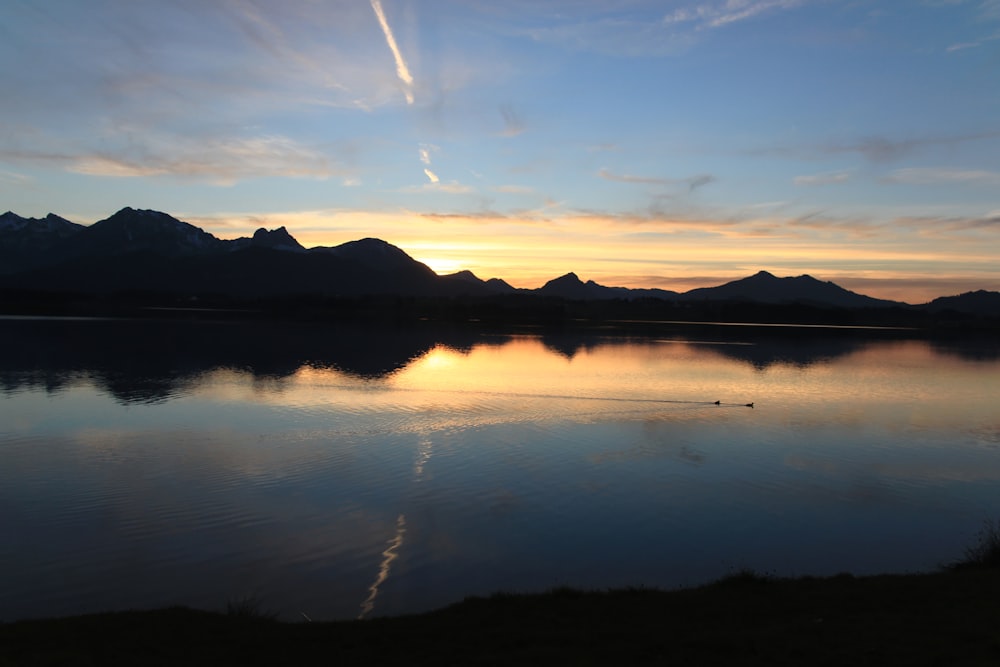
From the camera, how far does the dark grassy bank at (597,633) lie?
8750 mm

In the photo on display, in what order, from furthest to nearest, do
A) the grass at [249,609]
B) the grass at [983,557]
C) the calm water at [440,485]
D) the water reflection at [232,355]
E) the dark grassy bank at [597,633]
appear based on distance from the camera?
the water reflection at [232,355] < the calm water at [440,485] < the grass at [983,557] < the grass at [249,609] < the dark grassy bank at [597,633]

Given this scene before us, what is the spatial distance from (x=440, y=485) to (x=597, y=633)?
11.7m

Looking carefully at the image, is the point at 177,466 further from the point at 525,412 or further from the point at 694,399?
the point at 694,399

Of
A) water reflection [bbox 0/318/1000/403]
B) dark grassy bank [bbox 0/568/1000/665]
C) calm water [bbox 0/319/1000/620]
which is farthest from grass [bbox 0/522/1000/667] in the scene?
water reflection [bbox 0/318/1000/403]

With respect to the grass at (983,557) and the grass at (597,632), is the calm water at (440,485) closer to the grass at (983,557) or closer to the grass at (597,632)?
the grass at (983,557)

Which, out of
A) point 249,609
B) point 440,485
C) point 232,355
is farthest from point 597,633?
point 232,355

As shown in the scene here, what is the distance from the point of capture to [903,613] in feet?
33.3

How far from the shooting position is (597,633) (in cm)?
985

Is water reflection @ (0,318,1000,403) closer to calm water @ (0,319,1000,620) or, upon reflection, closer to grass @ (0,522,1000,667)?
calm water @ (0,319,1000,620)

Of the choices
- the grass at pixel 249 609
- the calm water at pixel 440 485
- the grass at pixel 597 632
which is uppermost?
the grass at pixel 597 632

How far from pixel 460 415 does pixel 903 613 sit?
25419 mm

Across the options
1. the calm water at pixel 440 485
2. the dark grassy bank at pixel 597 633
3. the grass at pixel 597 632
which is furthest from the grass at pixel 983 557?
the grass at pixel 597 632

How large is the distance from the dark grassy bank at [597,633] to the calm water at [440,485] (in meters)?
1.96

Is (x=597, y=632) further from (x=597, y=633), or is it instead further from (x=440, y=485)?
(x=440, y=485)
